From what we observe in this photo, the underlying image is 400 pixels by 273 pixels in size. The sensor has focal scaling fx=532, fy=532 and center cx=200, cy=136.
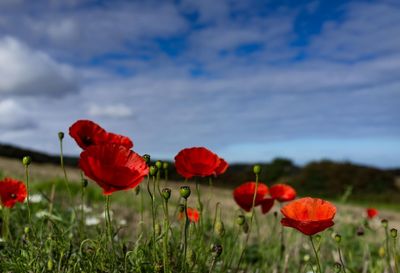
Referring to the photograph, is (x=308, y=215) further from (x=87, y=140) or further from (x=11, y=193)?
(x=11, y=193)

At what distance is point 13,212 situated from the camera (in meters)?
3.92

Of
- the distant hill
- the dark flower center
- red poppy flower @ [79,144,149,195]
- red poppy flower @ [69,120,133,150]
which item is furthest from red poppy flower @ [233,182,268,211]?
the distant hill

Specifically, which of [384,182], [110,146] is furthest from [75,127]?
[384,182]

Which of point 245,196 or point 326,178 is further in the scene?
point 326,178

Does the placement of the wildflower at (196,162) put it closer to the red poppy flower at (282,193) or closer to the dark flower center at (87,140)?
the dark flower center at (87,140)

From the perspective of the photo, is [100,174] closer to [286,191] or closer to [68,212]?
[286,191]

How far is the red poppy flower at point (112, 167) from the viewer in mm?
1747

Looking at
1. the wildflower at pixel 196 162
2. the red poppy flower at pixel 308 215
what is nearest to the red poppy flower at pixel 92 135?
the wildflower at pixel 196 162

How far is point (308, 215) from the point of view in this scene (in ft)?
6.25

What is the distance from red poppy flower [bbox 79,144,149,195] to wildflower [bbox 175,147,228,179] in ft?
1.56

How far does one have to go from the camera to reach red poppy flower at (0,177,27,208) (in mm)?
2775

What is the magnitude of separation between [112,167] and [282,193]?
153 cm

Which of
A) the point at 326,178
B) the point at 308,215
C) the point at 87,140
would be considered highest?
the point at 87,140

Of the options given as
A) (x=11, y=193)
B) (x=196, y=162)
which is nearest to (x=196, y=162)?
(x=196, y=162)
